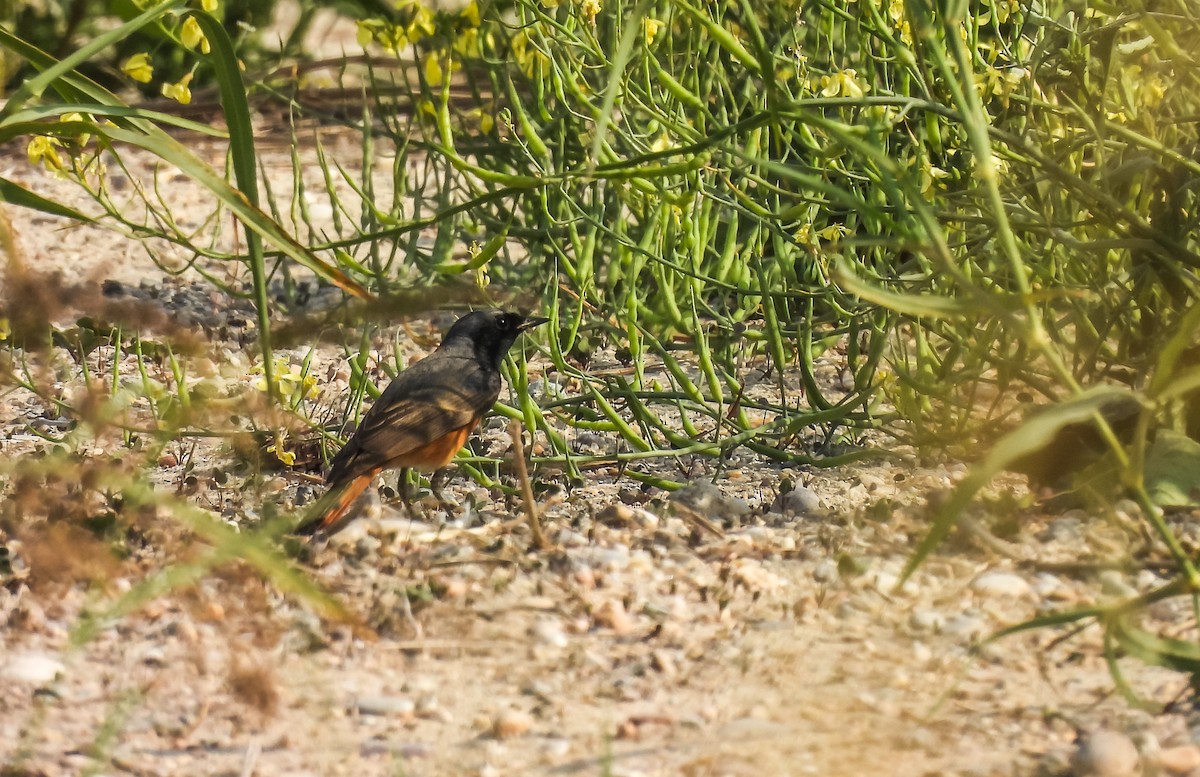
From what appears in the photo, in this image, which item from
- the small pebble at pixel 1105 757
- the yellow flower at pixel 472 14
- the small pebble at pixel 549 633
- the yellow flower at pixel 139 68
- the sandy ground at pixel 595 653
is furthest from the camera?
the yellow flower at pixel 139 68

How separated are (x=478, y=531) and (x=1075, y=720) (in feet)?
5.07

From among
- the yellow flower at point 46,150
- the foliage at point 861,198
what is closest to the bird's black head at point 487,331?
the foliage at point 861,198

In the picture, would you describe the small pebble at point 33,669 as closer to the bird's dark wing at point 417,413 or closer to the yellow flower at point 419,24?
the bird's dark wing at point 417,413

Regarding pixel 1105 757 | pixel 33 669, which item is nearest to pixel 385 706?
pixel 33 669

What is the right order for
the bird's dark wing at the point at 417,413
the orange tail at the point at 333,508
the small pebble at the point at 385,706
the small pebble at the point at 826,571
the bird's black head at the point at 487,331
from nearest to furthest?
the small pebble at the point at 385,706 → the small pebble at the point at 826,571 → the orange tail at the point at 333,508 → the bird's dark wing at the point at 417,413 → the bird's black head at the point at 487,331

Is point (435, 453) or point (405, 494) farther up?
point (435, 453)

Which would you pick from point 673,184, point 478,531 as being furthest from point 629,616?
point 673,184

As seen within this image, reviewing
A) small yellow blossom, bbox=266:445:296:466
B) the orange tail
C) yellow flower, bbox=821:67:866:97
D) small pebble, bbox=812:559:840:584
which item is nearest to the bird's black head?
small yellow blossom, bbox=266:445:296:466

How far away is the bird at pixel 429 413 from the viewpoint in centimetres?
398

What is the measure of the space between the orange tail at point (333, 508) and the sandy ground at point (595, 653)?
0.30 feet

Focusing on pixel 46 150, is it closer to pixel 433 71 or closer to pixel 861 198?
pixel 433 71

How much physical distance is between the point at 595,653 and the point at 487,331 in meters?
2.03

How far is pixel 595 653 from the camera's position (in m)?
2.90

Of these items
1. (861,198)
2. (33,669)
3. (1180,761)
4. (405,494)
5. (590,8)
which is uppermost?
(590,8)
